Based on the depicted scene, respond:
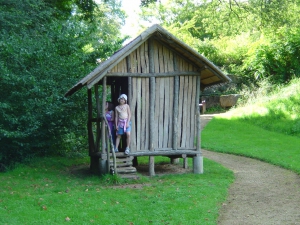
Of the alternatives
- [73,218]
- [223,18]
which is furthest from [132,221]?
[223,18]

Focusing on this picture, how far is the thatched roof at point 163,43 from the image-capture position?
12.3 meters

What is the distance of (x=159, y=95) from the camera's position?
13.4 meters

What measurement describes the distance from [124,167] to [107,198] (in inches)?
109

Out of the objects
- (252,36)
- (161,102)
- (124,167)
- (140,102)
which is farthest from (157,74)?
(252,36)

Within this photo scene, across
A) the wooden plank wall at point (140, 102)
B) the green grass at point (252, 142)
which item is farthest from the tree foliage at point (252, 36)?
the wooden plank wall at point (140, 102)

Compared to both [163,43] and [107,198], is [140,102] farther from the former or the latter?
[107,198]

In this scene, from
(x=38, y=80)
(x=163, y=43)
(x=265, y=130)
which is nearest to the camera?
(x=163, y=43)

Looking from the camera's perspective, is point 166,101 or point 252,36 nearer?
point 166,101

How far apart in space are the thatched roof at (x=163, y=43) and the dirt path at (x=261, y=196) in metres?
3.01

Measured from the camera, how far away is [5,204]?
921cm

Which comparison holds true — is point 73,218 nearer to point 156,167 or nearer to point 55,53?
point 156,167

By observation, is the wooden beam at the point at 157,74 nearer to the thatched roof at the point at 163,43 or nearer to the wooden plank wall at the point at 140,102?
the wooden plank wall at the point at 140,102

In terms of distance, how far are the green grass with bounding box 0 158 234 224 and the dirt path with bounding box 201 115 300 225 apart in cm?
30

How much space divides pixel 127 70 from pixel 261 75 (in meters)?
19.8
